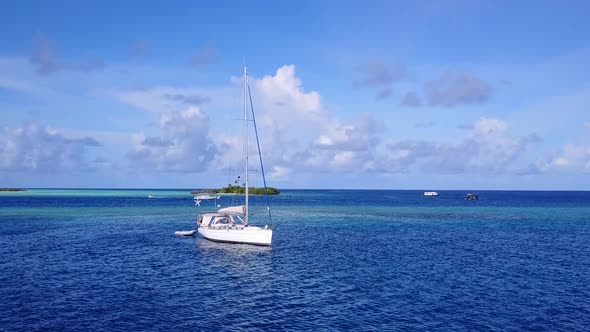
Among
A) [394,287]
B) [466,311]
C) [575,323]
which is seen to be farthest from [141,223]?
[575,323]

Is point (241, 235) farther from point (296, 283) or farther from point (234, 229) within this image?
point (296, 283)

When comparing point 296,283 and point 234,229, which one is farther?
point 234,229

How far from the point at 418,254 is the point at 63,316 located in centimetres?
3715

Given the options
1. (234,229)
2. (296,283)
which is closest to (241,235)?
(234,229)

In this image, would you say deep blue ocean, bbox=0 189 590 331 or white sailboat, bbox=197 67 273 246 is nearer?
deep blue ocean, bbox=0 189 590 331

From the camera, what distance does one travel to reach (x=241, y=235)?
5712cm

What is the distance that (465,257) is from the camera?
49.7 meters

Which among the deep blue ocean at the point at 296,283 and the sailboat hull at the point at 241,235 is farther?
the sailboat hull at the point at 241,235

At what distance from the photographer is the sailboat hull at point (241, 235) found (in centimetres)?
5541

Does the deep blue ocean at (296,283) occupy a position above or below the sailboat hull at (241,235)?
below

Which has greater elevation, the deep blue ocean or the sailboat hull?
the sailboat hull

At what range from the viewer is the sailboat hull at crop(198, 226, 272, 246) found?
2181 inches

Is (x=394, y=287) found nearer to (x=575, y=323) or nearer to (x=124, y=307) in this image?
(x=575, y=323)

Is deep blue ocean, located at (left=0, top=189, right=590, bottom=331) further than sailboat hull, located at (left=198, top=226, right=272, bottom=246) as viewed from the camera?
No
